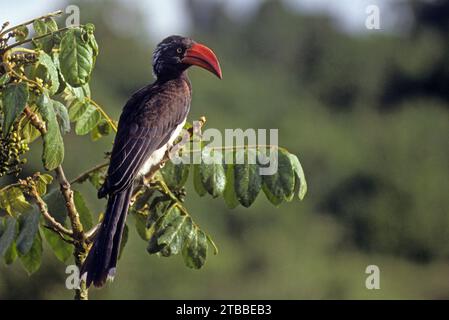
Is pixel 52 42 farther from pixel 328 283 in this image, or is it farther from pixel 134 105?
pixel 328 283

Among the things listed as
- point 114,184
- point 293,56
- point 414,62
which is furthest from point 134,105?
point 293,56

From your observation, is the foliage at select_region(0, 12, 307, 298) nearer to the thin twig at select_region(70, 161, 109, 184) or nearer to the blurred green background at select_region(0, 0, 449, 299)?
the thin twig at select_region(70, 161, 109, 184)

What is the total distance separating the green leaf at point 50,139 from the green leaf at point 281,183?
3.02 ft

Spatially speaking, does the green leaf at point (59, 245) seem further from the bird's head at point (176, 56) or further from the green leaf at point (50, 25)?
the bird's head at point (176, 56)

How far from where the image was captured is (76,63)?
4203 millimetres

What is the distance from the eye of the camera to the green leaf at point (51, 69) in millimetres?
4188

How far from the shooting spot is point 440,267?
94.1 ft

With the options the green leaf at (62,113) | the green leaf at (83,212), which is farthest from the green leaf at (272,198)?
the green leaf at (62,113)

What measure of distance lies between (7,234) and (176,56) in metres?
1.90

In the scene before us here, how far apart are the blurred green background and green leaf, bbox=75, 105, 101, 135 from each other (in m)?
10.5

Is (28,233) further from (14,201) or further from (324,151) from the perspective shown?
(324,151)
